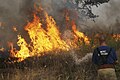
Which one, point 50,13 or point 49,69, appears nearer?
point 49,69

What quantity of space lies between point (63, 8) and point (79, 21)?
1105 mm

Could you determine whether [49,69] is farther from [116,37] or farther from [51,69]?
[116,37]

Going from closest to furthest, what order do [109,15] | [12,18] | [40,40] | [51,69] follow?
[51,69] < [40,40] < [12,18] < [109,15]

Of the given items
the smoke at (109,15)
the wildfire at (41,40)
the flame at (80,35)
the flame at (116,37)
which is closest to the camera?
the wildfire at (41,40)

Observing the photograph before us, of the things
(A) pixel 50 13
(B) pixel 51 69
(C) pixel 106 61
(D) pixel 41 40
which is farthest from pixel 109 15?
(C) pixel 106 61

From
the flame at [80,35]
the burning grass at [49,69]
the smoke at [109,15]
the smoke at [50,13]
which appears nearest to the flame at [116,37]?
the smoke at [109,15]

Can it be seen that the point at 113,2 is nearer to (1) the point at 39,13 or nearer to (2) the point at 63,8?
(2) the point at 63,8

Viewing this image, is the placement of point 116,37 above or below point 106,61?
above

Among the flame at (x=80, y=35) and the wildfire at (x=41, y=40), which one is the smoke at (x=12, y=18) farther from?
the flame at (x=80, y=35)

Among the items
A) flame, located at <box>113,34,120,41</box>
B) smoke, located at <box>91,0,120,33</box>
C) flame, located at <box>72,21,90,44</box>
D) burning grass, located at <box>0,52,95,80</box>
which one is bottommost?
burning grass, located at <box>0,52,95,80</box>

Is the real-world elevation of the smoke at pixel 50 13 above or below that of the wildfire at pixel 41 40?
above

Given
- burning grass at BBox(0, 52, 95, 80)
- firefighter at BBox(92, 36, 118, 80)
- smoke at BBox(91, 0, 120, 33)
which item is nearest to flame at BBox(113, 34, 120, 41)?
smoke at BBox(91, 0, 120, 33)

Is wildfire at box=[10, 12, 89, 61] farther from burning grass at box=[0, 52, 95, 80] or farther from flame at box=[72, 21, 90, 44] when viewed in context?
Answer: burning grass at box=[0, 52, 95, 80]

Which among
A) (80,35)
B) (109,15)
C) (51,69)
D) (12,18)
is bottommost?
(51,69)
